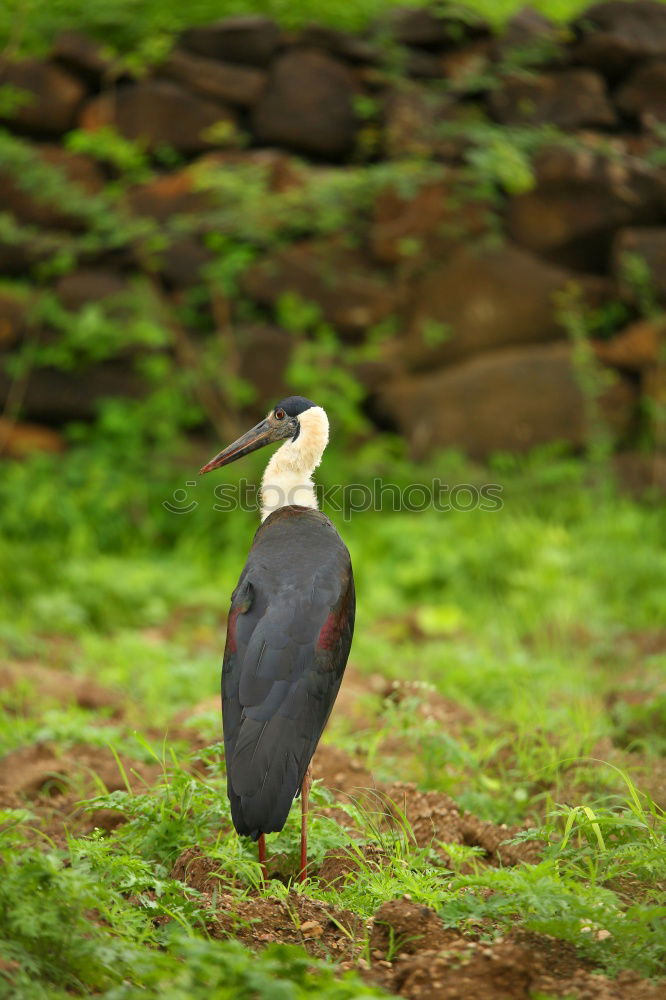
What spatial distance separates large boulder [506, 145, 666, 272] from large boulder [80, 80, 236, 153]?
86.6 inches

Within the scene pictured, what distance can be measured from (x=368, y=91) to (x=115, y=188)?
1948mm

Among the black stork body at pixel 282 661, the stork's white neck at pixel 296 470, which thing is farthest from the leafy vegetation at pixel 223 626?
the stork's white neck at pixel 296 470

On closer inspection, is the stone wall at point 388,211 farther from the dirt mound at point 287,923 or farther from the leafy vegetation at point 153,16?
the dirt mound at point 287,923

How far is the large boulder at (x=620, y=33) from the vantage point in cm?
725

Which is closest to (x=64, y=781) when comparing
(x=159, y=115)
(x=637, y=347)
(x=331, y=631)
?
(x=331, y=631)

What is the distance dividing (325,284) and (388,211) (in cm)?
69

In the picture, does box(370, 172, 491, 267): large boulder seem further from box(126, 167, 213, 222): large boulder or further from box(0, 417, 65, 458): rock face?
box(0, 417, 65, 458): rock face

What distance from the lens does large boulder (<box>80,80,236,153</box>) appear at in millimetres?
7438

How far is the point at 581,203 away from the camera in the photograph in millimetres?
7277

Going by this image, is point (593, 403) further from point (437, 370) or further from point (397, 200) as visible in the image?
point (397, 200)

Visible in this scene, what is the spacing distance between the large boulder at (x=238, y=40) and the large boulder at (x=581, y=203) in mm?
2067

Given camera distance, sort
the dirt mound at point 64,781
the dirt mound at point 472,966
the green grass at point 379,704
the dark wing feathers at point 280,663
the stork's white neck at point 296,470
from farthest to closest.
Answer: the stork's white neck at point 296,470, the dirt mound at point 64,781, the dark wing feathers at point 280,663, the green grass at point 379,704, the dirt mound at point 472,966

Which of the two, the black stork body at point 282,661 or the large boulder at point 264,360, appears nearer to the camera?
the black stork body at point 282,661

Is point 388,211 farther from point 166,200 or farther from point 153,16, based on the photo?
point 153,16
